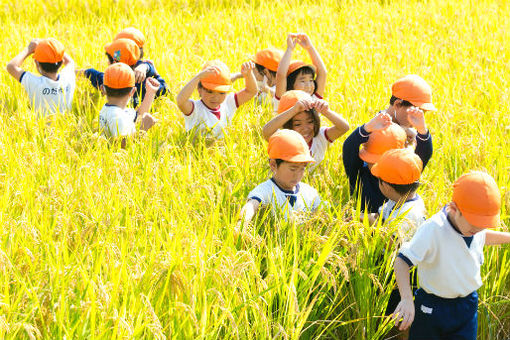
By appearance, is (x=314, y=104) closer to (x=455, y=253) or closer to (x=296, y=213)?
(x=296, y=213)

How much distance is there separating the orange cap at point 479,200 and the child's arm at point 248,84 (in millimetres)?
2091

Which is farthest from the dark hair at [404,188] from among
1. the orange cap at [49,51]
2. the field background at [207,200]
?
the orange cap at [49,51]

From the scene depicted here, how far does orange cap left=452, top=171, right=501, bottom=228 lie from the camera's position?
105 inches

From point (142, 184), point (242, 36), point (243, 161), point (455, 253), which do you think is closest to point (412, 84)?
point (243, 161)

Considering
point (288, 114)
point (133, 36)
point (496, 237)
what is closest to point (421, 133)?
point (288, 114)

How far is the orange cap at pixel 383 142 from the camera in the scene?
141 inches

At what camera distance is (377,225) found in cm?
315

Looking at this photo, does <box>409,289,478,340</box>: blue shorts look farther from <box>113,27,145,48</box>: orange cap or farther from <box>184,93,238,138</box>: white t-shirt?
<box>113,27,145,48</box>: orange cap

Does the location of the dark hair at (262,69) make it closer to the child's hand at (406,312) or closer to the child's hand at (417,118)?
the child's hand at (417,118)

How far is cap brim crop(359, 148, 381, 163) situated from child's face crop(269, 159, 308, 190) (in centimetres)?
41

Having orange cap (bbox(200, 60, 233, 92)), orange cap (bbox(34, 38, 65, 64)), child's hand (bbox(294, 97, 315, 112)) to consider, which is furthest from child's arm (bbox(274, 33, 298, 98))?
orange cap (bbox(34, 38, 65, 64))

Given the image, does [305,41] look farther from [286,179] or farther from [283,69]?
[286,179]

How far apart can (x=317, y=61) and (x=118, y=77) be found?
4.55ft

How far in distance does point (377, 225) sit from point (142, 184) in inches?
53.5
